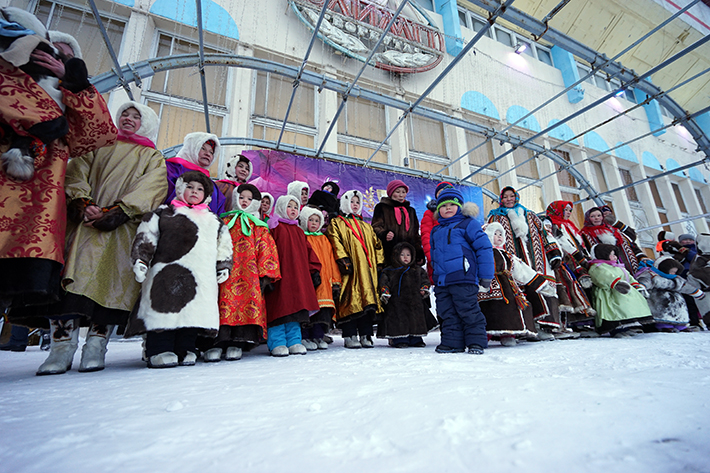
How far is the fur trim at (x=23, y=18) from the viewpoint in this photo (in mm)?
1319

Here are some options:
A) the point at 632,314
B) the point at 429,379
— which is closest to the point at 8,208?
the point at 429,379

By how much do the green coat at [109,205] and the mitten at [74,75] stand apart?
20.7 inches

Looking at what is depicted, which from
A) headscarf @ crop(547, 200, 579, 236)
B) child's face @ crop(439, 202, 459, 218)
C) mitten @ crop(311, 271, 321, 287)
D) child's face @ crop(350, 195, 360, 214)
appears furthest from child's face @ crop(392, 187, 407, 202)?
headscarf @ crop(547, 200, 579, 236)

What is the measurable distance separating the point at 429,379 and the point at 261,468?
0.77m

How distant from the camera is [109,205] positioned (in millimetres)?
1819

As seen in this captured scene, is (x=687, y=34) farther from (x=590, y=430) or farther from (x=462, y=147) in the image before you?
(x=590, y=430)

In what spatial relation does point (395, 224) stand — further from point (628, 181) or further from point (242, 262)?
point (628, 181)

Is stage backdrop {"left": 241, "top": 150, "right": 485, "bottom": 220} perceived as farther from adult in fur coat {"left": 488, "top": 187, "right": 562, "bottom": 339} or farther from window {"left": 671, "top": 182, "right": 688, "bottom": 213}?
window {"left": 671, "top": 182, "right": 688, "bottom": 213}

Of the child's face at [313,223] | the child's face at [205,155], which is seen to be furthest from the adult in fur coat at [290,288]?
the child's face at [205,155]

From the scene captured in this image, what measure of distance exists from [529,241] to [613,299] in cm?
100

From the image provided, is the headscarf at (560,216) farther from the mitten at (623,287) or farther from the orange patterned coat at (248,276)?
the orange patterned coat at (248,276)

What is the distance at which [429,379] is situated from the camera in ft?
3.86

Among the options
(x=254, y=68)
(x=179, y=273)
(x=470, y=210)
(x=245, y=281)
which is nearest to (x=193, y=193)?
(x=179, y=273)

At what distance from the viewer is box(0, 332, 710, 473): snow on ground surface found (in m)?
0.55
